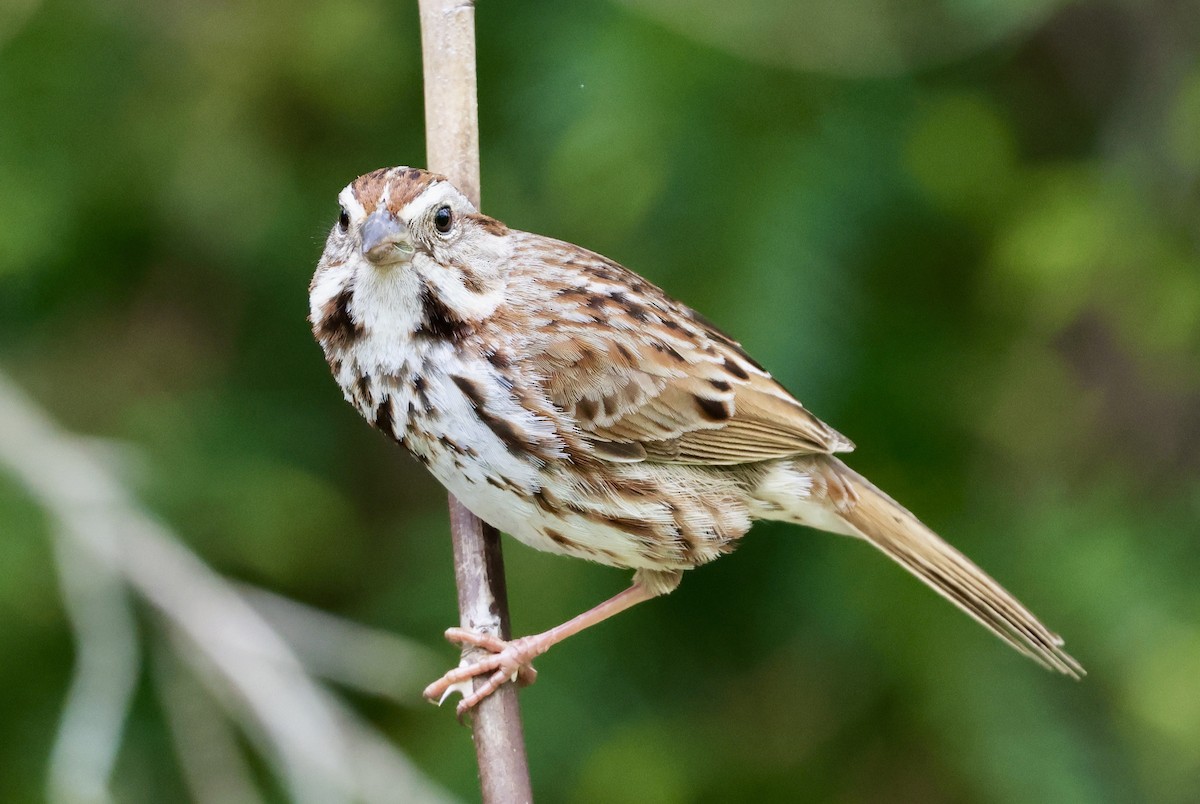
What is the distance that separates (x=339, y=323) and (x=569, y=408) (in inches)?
24.1

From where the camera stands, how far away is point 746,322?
4551mm

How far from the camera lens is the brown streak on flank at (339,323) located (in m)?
3.59

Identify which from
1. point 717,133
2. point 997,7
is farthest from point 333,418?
point 997,7

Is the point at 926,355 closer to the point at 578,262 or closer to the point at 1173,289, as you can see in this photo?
the point at 1173,289

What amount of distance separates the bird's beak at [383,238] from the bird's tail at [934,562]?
1.50 metres

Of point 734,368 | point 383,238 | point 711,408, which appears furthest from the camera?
point 734,368

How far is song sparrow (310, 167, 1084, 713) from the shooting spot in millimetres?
3607

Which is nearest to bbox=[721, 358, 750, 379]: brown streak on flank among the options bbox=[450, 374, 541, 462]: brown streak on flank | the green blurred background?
the green blurred background

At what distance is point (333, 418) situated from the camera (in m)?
5.57

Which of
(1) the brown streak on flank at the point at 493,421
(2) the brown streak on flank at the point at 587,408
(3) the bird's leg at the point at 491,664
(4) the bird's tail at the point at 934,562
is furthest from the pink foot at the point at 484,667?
(4) the bird's tail at the point at 934,562

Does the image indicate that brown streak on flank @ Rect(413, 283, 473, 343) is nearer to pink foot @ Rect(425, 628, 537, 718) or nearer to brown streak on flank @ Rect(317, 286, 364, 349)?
brown streak on flank @ Rect(317, 286, 364, 349)

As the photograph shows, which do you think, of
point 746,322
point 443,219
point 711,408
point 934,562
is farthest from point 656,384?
point 934,562

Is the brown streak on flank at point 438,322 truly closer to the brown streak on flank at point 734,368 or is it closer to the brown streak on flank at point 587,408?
the brown streak on flank at point 587,408

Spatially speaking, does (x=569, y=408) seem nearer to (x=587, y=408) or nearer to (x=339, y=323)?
(x=587, y=408)
